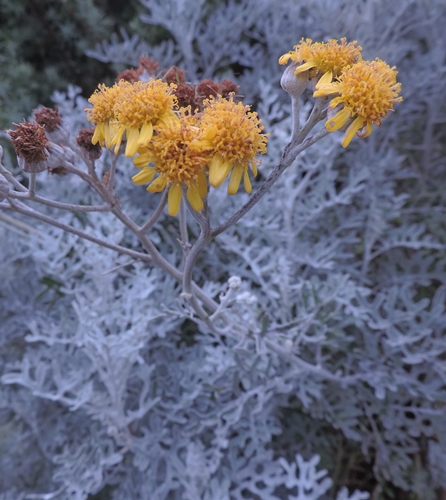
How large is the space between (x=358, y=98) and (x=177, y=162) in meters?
0.30

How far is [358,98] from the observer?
70 cm

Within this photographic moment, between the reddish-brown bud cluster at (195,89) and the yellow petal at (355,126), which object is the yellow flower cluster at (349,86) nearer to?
the yellow petal at (355,126)

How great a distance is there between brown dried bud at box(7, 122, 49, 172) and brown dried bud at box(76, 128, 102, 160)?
92mm

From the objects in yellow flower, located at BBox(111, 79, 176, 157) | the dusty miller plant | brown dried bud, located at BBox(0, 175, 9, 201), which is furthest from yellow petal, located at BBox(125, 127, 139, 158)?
the dusty miller plant

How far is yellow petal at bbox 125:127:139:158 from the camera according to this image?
0.70 m

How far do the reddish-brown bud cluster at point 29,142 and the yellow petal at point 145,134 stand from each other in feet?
0.58

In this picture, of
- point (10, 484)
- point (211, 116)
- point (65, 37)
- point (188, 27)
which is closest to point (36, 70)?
point (65, 37)

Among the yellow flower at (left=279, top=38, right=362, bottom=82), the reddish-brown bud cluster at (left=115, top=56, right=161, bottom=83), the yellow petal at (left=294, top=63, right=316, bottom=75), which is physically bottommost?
the yellow petal at (left=294, top=63, right=316, bottom=75)

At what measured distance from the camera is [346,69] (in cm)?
74

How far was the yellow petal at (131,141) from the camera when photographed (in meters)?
0.70

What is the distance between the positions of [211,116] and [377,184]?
4.19 ft

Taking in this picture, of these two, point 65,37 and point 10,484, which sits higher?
point 65,37

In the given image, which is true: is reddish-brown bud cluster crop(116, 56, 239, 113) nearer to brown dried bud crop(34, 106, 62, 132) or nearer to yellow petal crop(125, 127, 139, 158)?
yellow petal crop(125, 127, 139, 158)

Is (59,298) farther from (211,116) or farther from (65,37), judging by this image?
(65,37)
